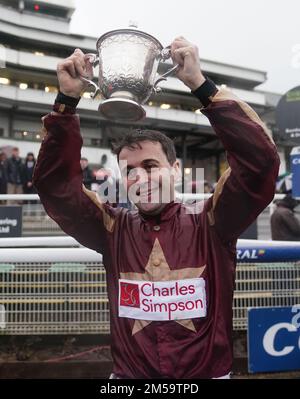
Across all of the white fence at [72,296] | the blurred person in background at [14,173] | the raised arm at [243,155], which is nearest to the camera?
the raised arm at [243,155]

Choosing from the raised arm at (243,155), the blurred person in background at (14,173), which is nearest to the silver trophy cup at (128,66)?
the raised arm at (243,155)

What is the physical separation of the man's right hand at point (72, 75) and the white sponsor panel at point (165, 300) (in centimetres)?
81

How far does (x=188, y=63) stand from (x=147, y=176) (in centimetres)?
48

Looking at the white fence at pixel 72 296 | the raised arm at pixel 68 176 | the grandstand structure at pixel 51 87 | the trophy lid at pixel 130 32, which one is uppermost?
the grandstand structure at pixel 51 87

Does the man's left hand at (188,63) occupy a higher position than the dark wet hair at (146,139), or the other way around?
the man's left hand at (188,63)

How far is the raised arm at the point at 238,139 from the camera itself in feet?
4.87

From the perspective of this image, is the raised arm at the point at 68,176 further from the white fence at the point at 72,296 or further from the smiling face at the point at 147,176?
the white fence at the point at 72,296

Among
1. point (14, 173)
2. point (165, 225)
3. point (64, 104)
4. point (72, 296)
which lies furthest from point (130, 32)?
point (14, 173)

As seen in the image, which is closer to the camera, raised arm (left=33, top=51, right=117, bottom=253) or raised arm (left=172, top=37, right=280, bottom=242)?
raised arm (left=172, top=37, right=280, bottom=242)

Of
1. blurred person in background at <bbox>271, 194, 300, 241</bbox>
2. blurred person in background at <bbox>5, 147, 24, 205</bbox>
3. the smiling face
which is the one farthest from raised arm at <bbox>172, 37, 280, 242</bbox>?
blurred person in background at <bbox>5, 147, 24, 205</bbox>

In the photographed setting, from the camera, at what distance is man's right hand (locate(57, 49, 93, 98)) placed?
5.28 feet

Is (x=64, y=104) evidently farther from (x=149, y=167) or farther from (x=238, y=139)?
(x=238, y=139)

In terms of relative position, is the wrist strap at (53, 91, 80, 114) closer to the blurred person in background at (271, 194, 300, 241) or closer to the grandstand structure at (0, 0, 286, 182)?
the blurred person in background at (271, 194, 300, 241)

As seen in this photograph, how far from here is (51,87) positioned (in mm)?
26547
